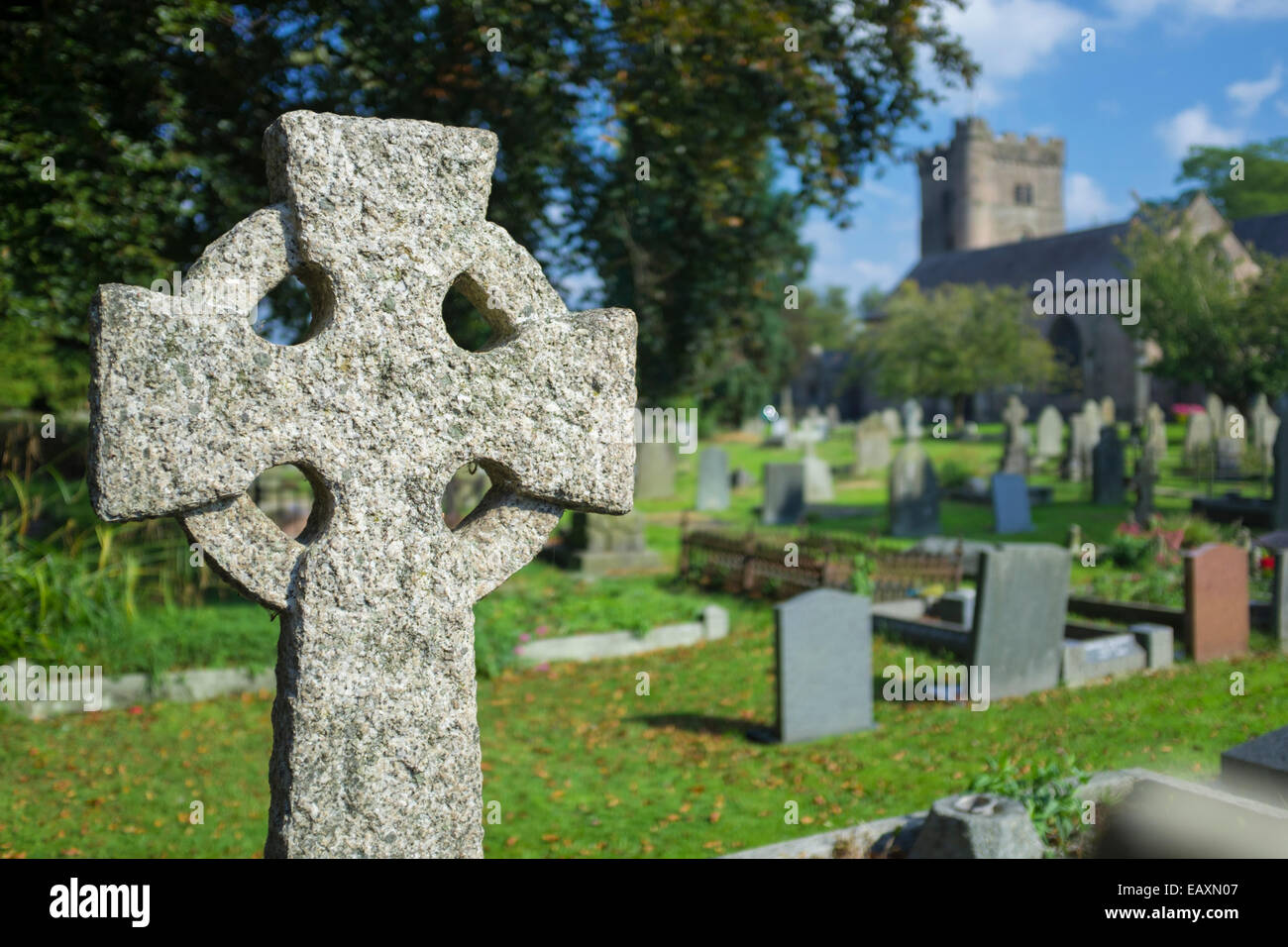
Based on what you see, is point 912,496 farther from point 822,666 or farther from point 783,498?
point 822,666

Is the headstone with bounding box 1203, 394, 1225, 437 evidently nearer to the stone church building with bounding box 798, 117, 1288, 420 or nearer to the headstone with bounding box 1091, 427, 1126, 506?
the stone church building with bounding box 798, 117, 1288, 420

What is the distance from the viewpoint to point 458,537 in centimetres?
266

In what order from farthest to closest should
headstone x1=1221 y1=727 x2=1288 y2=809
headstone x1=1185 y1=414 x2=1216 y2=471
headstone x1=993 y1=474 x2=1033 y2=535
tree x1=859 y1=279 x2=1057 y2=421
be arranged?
tree x1=859 y1=279 x2=1057 y2=421 < headstone x1=1185 y1=414 x2=1216 y2=471 < headstone x1=993 y1=474 x2=1033 y2=535 < headstone x1=1221 y1=727 x2=1288 y2=809

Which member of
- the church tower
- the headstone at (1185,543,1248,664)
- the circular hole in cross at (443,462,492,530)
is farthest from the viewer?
the church tower

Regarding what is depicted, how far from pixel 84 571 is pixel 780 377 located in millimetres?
36714

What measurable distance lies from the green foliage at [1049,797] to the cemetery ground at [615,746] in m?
0.74

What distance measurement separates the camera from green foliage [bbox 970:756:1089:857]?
4.70m

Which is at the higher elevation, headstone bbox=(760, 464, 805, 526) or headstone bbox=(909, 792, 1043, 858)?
headstone bbox=(760, 464, 805, 526)

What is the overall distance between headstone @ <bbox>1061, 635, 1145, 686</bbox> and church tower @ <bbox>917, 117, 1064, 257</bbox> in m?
65.1

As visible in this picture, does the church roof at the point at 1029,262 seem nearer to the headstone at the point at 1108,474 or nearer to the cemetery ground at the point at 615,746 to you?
the headstone at the point at 1108,474

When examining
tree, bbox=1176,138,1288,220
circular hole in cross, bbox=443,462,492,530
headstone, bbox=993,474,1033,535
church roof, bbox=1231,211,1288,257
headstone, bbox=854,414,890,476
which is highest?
tree, bbox=1176,138,1288,220

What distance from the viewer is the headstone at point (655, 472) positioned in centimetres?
2325

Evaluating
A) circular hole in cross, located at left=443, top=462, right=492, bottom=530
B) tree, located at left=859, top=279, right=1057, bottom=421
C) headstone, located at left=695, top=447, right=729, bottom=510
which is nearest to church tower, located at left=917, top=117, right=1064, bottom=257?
tree, located at left=859, top=279, right=1057, bottom=421

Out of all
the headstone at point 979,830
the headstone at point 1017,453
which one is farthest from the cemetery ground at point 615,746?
the headstone at point 1017,453
